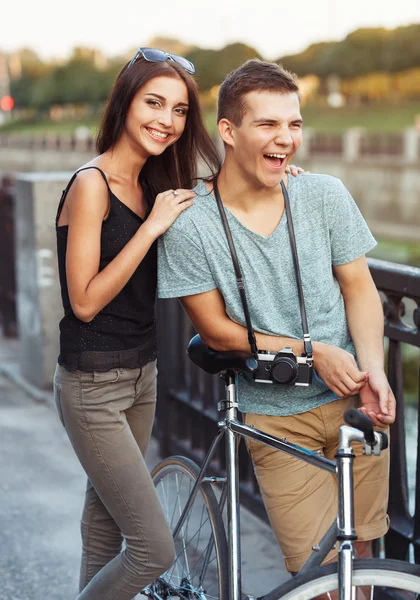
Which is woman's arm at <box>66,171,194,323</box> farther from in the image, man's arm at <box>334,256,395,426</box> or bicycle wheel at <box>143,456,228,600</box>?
bicycle wheel at <box>143,456,228,600</box>

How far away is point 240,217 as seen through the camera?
238 centimetres

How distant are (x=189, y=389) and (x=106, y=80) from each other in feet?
358

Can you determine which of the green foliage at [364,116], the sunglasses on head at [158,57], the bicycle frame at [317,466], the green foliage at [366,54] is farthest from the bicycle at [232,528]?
the green foliage at [366,54]

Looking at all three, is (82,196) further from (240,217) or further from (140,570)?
(140,570)

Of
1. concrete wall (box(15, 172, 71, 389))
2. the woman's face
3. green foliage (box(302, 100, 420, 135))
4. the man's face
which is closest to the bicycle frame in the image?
the man's face

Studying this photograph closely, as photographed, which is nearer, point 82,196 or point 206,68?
point 82,196

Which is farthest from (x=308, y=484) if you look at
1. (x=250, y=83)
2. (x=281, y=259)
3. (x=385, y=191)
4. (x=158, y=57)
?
(x=385, y=191)

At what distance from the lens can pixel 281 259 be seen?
2.36 m

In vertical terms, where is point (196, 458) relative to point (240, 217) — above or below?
below

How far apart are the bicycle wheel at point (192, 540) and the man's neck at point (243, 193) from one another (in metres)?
0.83

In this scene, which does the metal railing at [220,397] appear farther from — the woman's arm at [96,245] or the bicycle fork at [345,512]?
the bicycle fork at [345,512]

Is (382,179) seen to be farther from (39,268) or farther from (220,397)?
(220,397)

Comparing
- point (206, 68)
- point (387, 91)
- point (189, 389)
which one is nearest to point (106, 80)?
point (206, 68)

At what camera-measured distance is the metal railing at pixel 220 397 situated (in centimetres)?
312
